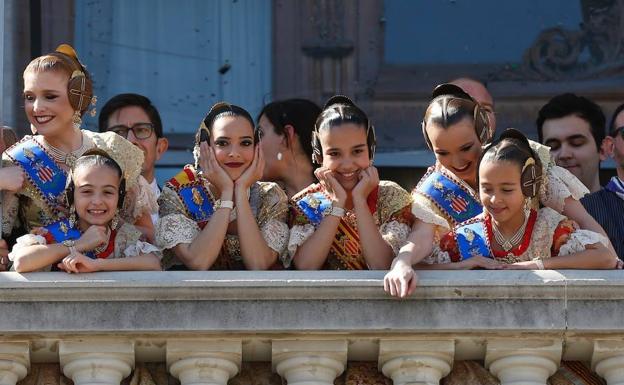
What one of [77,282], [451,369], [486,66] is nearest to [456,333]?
[451,369]

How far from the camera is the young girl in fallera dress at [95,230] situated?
11469 millimetres

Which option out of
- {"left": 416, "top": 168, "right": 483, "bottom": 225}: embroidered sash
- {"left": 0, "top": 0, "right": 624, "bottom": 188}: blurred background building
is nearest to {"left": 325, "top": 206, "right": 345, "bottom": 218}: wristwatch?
{"left": 416, "top": 168, "right": 483, "bottom": 225}: embroidered sash

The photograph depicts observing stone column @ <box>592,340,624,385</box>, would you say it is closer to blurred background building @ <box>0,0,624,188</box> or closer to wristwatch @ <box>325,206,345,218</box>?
wristwatch @ <box>325,206,345,218</box>

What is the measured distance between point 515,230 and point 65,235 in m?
2.05

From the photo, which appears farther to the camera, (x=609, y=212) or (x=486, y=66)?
(x=486, y=66)

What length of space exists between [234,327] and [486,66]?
4774mm

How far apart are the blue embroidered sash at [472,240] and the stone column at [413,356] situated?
62 centimetres

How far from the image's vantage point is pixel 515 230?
38.7 ft

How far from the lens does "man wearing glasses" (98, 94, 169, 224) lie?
13.3m

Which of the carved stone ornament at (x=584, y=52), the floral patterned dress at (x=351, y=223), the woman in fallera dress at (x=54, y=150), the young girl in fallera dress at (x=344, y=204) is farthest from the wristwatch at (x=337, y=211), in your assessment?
the carved stone ornament at (x=584, y=52)

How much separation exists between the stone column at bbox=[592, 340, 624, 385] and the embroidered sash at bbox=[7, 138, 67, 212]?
8.51ft

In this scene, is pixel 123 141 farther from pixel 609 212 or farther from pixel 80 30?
pixel 80 30

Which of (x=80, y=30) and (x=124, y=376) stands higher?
(x=80, y=30)

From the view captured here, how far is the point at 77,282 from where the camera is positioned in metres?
11.2
